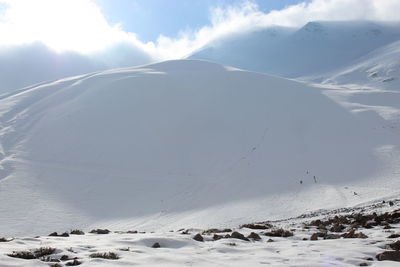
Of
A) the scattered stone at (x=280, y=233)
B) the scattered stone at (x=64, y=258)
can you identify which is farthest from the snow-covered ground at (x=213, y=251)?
the scattered stone at (x=280, y=233)

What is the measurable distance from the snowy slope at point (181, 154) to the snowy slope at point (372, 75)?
10733 centimetres

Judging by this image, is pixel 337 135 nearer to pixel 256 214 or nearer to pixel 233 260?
pixel 256 214

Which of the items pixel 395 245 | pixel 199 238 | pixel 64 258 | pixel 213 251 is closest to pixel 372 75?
pixel 395 245

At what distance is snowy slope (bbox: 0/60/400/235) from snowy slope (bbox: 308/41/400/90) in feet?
352

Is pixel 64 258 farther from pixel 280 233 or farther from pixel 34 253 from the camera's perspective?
pixel 280 233

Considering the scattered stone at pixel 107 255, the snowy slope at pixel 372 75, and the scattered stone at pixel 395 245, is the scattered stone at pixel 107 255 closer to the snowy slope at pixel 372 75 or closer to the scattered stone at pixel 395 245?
the scattered stone at pixel 395 245

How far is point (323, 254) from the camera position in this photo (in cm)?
803

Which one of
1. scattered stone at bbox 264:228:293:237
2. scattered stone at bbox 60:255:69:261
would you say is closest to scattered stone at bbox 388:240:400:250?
scattered stone at bbox 264:228:293:237

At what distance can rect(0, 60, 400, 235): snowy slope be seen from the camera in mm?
28531

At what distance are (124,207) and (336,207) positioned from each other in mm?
15905

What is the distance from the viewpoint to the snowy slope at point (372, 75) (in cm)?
15719

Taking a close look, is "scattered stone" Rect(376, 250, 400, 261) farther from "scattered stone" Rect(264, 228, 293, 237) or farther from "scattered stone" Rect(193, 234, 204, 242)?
"scattered stone" Rect(193, 234, 204, 242)

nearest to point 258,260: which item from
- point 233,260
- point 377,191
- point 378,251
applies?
point 233,260

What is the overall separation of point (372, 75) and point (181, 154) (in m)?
153
